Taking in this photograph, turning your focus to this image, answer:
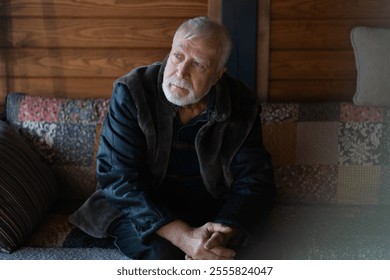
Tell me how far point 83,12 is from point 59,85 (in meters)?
0.26

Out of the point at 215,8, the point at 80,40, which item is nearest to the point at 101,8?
the point at 80,40

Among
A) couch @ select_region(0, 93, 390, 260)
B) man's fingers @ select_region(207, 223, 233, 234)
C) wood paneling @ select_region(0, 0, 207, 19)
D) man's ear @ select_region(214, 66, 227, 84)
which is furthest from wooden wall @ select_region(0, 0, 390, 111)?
man's fingers @ select_region(207, 223, 233, 234)

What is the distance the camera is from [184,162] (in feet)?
4.84

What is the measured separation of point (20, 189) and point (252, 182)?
0.63 m

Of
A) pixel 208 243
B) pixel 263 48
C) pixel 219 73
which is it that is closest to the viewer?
pixel 208 243

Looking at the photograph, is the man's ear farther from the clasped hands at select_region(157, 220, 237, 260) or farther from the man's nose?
the clasped hands at select_region(157, 220, 237, 260)

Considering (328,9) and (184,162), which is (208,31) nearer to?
(184,162)

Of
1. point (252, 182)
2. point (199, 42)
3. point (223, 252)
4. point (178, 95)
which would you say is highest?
point (199, 42)

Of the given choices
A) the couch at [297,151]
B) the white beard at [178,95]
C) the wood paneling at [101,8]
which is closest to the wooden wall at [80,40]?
the wood paneling at [101,8]

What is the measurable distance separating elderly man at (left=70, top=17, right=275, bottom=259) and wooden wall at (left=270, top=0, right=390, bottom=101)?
0.39 meters

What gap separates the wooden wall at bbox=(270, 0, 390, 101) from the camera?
180 cm

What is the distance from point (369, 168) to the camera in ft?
5.64

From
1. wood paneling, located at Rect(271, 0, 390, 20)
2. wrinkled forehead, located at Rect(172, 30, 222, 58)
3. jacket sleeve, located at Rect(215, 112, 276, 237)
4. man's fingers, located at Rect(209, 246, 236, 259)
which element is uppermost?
wood paneling, located at Rect(271, 0, 390, 20)

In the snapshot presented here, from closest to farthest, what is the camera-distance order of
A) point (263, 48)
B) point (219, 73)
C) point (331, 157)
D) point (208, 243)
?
point (208, 243)
point (219, 73)
point (331, 157)
point (263, 48)
